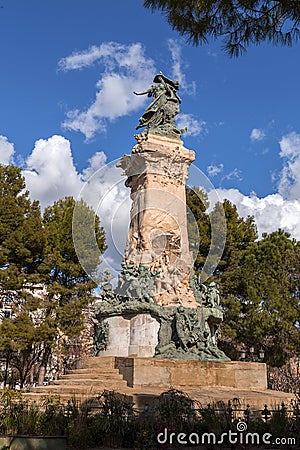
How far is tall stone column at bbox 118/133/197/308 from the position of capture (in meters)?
16.5

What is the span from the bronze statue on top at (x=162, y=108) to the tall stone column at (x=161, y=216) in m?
0.50

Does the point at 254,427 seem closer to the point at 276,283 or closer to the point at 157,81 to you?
the point at 157,81

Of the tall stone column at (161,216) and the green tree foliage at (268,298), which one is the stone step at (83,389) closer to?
the tall stone column at (161,216)

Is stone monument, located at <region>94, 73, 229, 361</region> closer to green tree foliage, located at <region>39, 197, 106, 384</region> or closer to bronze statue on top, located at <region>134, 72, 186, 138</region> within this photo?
bronze statue on top, located at <region>134, 72, 186, 138</region>

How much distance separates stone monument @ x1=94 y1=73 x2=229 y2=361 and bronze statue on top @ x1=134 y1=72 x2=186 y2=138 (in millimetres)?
36

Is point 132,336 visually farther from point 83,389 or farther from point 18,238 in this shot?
point 18,238

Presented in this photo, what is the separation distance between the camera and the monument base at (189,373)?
42.0 feet

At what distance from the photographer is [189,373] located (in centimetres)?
1360

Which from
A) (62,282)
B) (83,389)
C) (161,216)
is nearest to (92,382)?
(83,389)

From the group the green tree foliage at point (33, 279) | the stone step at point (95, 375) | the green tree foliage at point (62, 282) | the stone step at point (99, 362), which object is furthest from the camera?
the green tree foliage at point (62, 282)

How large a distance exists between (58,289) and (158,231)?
1400 cm

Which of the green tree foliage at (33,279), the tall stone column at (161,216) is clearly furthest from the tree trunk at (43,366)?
the tall stone column at (161,216)

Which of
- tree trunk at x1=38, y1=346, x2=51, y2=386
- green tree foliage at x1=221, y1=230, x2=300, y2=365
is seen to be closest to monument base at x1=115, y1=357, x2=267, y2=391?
green tree foliage at x1=221, y1=230, x2=300, y2=365

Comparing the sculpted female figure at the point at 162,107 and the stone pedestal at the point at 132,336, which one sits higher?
the sculpted female figure at the point at 162,107
